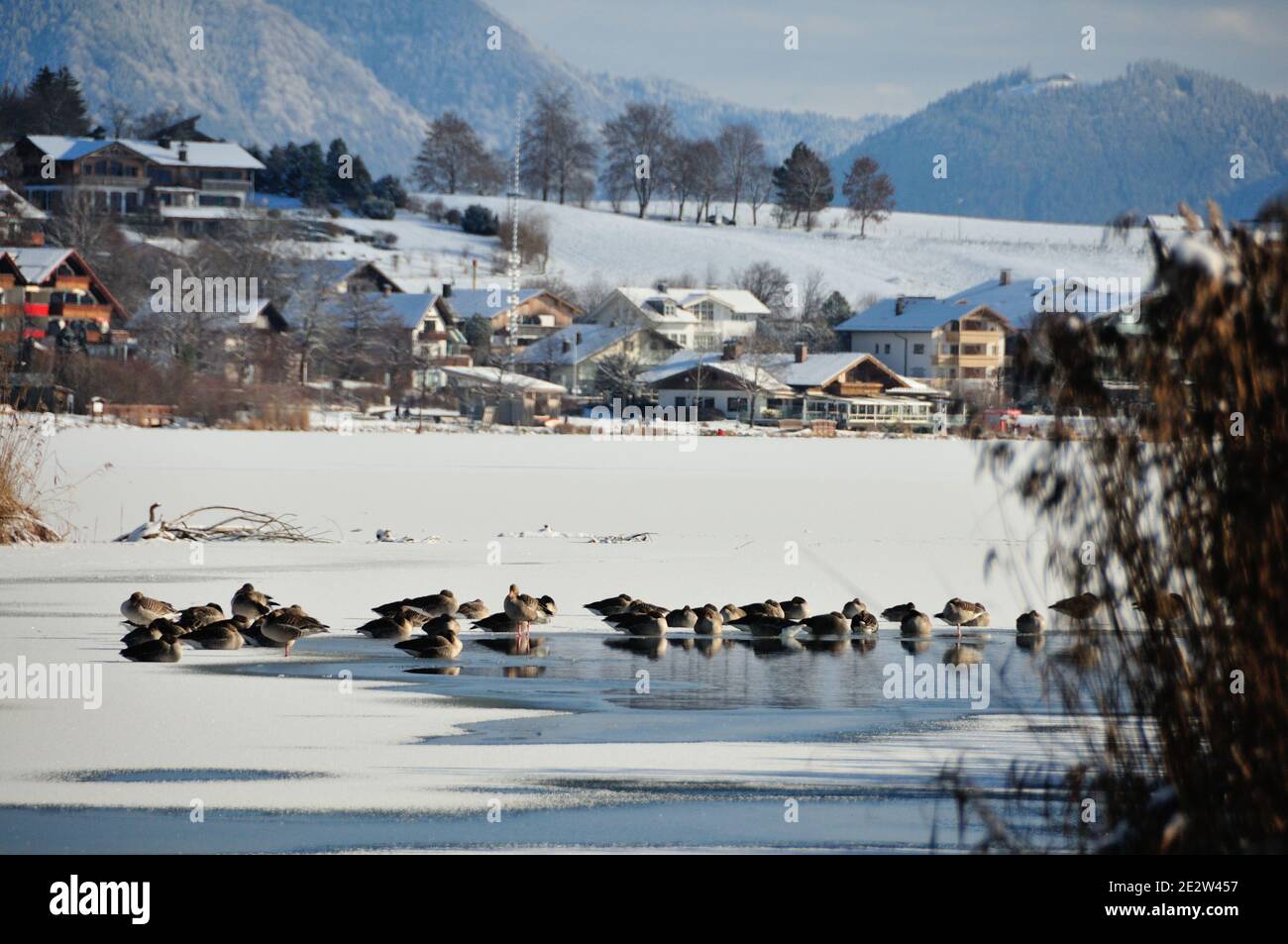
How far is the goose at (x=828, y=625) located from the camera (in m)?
12.1

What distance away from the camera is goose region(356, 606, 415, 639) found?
11562 mm

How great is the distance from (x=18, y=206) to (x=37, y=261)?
22031 mm

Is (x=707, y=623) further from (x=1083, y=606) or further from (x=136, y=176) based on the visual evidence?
(x=136, y=176)

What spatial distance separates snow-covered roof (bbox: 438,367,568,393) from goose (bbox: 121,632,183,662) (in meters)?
62.9

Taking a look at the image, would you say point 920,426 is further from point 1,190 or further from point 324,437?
point 1,190

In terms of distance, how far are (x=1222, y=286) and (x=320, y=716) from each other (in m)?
5.55

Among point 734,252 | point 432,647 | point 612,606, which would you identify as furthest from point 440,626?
point 734,252

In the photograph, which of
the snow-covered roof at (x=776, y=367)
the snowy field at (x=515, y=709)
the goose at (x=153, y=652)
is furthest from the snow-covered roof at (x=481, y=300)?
the goose at (x=153, y=652)

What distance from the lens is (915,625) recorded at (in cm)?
1219

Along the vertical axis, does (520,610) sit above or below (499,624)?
above

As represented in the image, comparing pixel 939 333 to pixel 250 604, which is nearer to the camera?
pixel 250 604

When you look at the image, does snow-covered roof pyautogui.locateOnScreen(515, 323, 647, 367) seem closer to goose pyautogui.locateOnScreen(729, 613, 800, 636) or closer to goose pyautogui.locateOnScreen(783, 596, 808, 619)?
goose pyautogui.locateOnScreen(783, 596, 808, 619)

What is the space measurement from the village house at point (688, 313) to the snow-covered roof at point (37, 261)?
111 feet

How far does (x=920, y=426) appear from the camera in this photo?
68.7 metres
